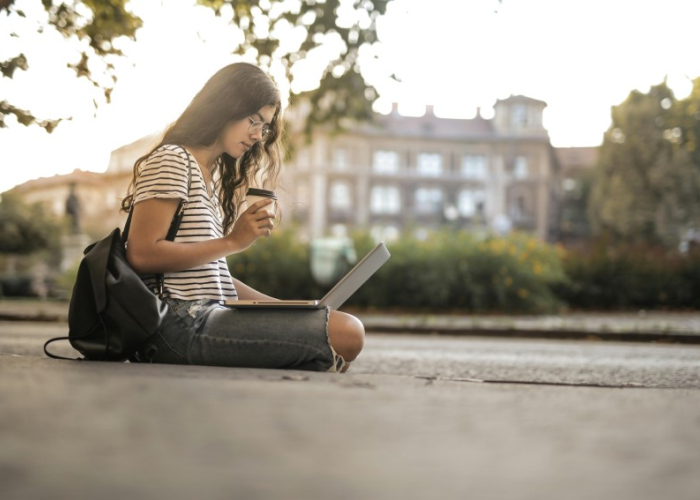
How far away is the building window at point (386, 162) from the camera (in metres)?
73.5

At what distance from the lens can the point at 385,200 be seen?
73.8 metres

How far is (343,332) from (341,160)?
69.1 meters

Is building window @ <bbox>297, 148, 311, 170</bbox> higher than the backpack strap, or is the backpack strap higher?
building window @ <bbox>297, 148, 311, 170</bbox>

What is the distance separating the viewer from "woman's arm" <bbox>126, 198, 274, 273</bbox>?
2.93 m

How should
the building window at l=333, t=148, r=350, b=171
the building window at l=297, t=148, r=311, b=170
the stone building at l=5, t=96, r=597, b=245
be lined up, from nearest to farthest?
1. the building window at l=297, t=148, r=311, b=170
2. the building window at l=333, t=148, r=350, b=171
3. the stone building at l=5, t=96, r=597, b=245

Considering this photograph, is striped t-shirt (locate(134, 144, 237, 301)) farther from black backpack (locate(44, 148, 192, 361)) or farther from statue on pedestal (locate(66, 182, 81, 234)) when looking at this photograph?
statue on pedestal (locate(66, 182, 81, 234))

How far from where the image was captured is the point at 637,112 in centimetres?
4825

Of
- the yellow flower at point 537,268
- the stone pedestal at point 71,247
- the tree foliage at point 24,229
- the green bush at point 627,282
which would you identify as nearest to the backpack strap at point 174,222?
the yellow flower at point 537,268

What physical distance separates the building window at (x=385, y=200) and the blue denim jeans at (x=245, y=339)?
70.4 meters

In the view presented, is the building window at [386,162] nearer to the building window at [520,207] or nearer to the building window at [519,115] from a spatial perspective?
the building window at [520,207]

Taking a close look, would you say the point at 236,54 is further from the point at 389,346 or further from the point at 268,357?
the point at 268,357

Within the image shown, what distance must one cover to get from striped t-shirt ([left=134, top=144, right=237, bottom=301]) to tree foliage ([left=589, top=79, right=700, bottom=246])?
45169 millimetres

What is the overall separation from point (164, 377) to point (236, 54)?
24.2 ft

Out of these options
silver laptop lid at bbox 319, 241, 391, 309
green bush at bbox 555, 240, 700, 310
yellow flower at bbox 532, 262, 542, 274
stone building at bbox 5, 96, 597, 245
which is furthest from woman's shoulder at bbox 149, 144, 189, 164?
stone building at bbox 5, 96, 597, 245
